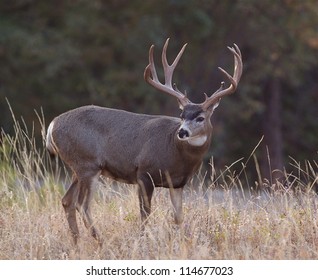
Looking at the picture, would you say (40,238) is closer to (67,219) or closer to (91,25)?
(67,219)

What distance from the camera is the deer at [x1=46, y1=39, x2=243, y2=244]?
344 inches

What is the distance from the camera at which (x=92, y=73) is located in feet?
80.3

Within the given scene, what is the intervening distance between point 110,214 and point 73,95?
15.5 metres

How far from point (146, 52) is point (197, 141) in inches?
599

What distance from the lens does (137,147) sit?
8.97m

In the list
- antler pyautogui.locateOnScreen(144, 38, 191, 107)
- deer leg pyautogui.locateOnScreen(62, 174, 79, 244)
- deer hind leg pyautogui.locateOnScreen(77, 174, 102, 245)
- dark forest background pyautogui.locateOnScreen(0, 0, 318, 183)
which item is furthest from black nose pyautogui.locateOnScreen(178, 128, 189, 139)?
dark forest background pyautogui.locateOnScreen(0, 0, 318, 183)

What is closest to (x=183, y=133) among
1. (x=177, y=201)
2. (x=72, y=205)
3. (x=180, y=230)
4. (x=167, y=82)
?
(x=177, y=201)

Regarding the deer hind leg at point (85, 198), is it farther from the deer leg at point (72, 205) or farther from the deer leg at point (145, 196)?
the deer leg at point (145, 196)

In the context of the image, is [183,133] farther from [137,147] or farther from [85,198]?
[85,198]

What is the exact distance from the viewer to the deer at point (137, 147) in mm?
8734

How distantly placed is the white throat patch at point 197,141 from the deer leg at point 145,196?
17.7 inches
